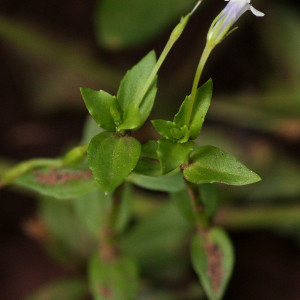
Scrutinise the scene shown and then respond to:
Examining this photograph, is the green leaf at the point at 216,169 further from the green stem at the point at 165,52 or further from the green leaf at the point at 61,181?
the green leaf at the point at 61,181

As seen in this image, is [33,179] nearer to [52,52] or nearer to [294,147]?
[52,52]

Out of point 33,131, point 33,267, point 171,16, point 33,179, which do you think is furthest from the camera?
point 33,131

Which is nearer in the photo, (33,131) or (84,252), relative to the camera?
(84,252)

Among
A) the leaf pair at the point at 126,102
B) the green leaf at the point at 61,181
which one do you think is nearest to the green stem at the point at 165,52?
the leaf pair at the point at 126,102

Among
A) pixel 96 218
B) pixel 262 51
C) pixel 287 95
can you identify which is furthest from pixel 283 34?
pixel 96 218

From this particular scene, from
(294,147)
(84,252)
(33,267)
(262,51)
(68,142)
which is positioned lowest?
(33,267)

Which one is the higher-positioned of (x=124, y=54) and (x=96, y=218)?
(x=124, y=54)

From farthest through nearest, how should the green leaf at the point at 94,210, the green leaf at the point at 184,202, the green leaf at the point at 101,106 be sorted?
the green leaf at the point at 94,210 < the green leaf at the point at 184,202 < the green leaf at the point at 101,106

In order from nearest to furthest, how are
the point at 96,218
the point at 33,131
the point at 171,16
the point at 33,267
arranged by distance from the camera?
the point at 96,218, the point at 171,16, the point at 33,267, the point at 33,131
